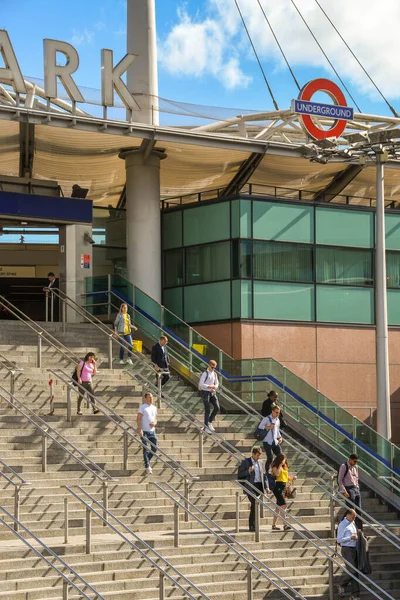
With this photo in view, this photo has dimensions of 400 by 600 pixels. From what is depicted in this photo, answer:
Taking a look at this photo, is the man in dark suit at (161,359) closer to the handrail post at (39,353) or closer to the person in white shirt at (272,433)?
the handrail post at (39,353)

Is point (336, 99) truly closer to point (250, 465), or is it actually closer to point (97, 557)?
point (250, 465)

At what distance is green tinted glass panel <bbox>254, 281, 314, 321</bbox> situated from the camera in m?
32.6

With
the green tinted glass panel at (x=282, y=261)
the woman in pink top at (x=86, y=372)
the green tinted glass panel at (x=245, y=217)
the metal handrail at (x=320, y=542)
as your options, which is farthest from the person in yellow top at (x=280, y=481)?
the green tinted glass panel at (x=245, y=217)

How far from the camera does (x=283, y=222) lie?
109 ft

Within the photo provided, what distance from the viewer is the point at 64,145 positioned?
3384cm

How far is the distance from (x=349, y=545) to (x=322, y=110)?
53.2ft

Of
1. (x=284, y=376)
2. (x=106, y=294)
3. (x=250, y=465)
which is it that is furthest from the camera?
(x=106, y=294)

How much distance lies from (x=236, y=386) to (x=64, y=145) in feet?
33.6

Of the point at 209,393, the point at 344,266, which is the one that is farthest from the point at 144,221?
the point at 209,393

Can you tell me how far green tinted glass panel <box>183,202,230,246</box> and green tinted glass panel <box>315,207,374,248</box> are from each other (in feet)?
9.20

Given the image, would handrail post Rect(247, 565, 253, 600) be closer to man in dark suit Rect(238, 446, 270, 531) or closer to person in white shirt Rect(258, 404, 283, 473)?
man in dark suit Rect(238, 446, 270, 531)

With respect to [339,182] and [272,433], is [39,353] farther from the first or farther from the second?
[339,182]

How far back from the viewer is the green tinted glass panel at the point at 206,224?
3316cm

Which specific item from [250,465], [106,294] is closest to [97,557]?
[250,465]
